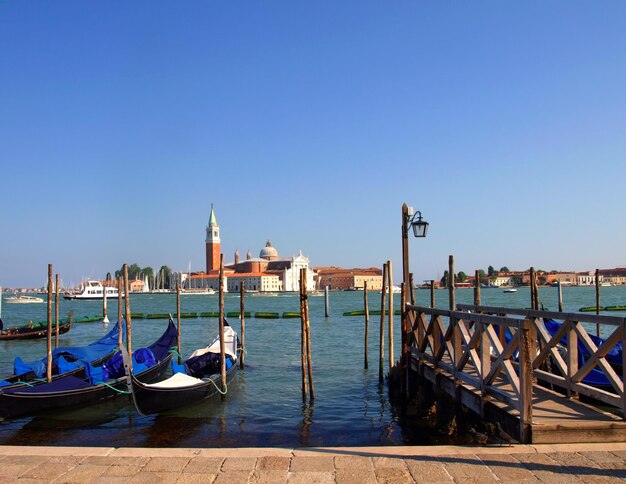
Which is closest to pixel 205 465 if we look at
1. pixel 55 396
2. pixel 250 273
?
pixel 55 396

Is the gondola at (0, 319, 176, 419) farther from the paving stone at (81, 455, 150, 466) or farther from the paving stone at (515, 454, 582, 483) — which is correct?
the paving stone at (515, 454, 582, 483)

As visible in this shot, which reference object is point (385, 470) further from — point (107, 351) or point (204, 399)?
point (107, 351)

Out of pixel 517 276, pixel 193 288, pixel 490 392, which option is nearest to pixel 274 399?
pixel 490 392

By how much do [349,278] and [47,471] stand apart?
12013cm

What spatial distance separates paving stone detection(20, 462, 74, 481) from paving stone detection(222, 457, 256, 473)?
1.14 m

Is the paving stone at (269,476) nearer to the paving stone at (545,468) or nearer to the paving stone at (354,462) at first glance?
the paving stone at (354,462)

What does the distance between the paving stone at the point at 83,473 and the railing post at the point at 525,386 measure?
3176 millimetres

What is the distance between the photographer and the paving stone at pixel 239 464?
4.23m

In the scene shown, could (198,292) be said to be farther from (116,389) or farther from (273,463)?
(273,463)

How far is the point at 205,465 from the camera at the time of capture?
432 centimetres

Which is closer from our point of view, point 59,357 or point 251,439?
point 251,439

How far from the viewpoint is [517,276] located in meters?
129

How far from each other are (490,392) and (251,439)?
3394 mm

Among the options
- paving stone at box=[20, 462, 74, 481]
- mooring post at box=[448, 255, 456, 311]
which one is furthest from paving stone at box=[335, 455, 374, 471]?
mooring post at box=[448, 255, 456, 311]
